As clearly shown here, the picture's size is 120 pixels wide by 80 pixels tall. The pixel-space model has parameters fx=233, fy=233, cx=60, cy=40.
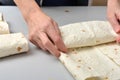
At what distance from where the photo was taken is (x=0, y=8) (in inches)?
39.2

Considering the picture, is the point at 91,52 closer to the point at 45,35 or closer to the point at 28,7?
the point at 45,35

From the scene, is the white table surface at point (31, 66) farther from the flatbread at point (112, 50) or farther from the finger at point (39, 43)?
the flatbread at point (112, 50)

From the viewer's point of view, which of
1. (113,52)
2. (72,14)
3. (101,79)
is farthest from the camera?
(72,14)

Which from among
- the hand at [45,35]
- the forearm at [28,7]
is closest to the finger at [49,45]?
the hand at [45,35]

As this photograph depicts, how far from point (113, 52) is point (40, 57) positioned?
230mm

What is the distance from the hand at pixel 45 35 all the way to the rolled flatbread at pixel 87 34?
0.03 meters

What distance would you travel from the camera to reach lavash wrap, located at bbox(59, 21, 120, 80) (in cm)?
64

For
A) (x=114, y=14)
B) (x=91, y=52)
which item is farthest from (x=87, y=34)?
(x=114, y=14)

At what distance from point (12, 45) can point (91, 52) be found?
0.81ft

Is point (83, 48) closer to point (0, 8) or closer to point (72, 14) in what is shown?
point (72, 14)

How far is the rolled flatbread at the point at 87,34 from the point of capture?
0.73m

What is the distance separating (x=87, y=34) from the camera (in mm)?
747

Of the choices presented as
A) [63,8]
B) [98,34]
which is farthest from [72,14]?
Result: [98,34]

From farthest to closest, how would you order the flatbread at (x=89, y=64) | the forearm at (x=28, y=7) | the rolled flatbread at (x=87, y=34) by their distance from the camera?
the forearm at (x=28, y=7) → the rolled flatbread at (x=87, y=34) → the flatbread at (x=89, y=64)
